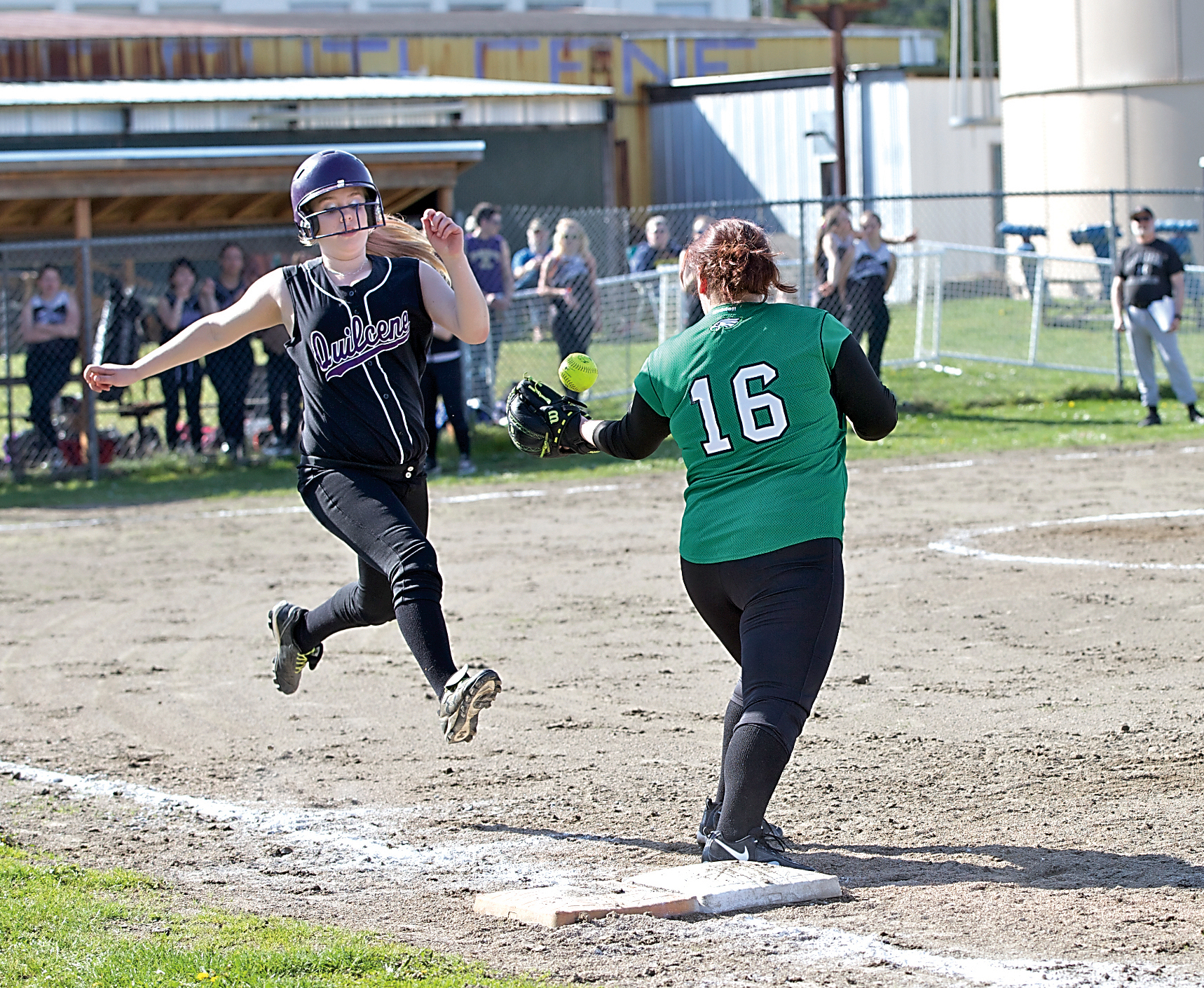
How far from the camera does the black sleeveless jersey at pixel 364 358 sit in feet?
17.2

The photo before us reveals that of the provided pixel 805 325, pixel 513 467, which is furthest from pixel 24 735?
pixel 513 467

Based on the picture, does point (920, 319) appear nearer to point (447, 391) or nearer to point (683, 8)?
point (447, 391)

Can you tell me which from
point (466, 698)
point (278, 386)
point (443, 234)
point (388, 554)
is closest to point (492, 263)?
point (278, 386)

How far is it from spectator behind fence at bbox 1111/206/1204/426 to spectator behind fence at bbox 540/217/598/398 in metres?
5.14

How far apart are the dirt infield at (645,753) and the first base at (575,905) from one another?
57mm

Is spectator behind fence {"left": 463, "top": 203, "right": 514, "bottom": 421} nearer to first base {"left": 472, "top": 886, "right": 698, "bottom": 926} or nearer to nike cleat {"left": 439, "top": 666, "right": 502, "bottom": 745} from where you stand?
nike cleat {"left": 439, "top": 666, "right": 502, "bottom": 745}

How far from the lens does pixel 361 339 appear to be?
524 centimetres

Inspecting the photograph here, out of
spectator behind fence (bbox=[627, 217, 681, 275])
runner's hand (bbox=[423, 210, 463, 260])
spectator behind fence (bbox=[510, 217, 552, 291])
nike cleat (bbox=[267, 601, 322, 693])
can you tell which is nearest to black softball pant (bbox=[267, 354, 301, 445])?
spectator behind fence (bbox=[510, 217, 552, 291])

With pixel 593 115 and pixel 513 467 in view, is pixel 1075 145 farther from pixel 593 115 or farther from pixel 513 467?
pixel 513 467

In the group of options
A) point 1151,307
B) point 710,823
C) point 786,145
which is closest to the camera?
point 710,823

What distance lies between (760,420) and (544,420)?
799 millimetres

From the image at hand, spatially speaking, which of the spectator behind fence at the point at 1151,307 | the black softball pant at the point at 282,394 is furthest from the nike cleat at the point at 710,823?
the spectator behind fence at the point at 1151,307

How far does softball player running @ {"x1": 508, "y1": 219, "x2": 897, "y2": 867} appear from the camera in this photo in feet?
14.8

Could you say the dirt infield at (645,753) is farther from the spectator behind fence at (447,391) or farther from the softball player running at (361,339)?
the spectator behind fence at (447,391)
